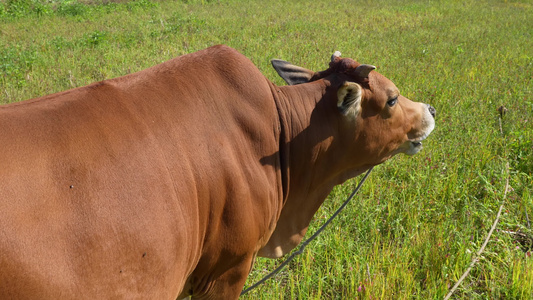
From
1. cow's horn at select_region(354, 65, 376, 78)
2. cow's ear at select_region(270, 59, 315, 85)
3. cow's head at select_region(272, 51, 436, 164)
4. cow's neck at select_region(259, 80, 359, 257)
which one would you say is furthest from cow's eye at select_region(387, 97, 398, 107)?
cow's ear at select_region(270, 59, 315, 85)

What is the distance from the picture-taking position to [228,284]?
2717 mm

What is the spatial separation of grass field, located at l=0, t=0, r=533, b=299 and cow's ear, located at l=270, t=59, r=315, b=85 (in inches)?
51.2

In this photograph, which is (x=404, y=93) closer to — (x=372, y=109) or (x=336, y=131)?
(x=372, y=109)

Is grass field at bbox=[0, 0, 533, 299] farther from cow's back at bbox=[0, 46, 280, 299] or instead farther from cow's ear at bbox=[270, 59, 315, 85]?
cow's ear at bbox=[270, 59, 315, 85]

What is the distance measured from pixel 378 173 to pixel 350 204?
676mm

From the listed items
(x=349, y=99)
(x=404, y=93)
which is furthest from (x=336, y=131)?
(x=404, y=93)

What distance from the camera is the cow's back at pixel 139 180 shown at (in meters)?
1.66

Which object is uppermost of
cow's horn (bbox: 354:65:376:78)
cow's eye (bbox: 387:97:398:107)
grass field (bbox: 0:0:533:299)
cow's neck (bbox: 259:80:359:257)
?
cow's horn (bbox: 354:65:376:78)

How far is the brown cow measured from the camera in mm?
1688

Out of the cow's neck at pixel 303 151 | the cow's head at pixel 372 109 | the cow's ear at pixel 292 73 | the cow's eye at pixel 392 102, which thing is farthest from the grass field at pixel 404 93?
the cow's ear at pixel 292 73

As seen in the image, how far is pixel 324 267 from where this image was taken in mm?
3650

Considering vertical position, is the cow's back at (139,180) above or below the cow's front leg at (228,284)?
above

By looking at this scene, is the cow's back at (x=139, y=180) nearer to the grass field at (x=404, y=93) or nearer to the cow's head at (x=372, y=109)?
the cow's head at (x=372, y=109)

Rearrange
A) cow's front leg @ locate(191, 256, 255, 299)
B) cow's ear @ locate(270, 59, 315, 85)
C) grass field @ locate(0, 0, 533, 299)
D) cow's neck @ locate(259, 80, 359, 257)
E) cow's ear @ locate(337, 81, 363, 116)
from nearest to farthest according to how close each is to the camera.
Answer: cow's front leg @ locate(191, 256, 255, 299)
cow's ear @ locate(337, 81, 363, 116)
cow's neck @ locate(259, 80, 359, 257)
cow's ear @ locate(270, 59, 315, 85)
grass field @ locate(0, 0, 533, 299)
